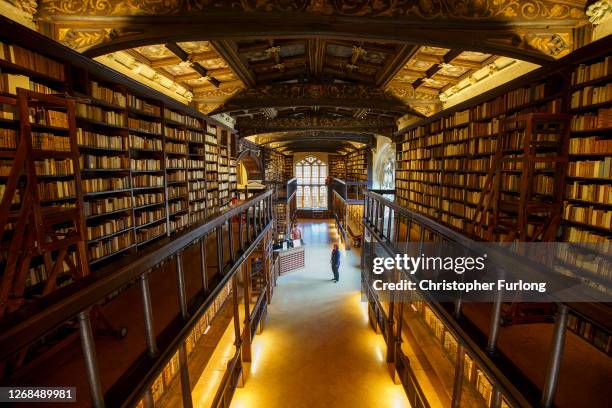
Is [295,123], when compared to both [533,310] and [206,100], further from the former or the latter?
[533,310]

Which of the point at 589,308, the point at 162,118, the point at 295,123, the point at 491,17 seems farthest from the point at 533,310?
the point at 295,123

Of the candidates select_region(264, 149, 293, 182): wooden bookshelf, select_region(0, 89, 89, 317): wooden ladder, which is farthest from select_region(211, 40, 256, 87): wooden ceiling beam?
select_region(264, 149, 293, 182): wooden bookshelf

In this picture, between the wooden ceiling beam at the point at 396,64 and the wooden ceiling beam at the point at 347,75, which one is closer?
the wooden ceiling beam at the point at 396,64


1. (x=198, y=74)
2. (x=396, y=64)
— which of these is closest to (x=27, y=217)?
(x=198, y=74)

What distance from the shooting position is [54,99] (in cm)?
180

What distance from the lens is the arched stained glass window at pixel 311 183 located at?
69.4 ft

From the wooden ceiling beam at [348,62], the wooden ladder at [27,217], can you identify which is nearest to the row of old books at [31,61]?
the wooden ladder at [27,217]

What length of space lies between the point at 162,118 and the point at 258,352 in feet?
14.4

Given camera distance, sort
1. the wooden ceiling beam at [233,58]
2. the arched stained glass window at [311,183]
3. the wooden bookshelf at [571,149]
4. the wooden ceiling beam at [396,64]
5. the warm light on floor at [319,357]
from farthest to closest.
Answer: the arched stained glass window at [311,183] < the warm light on floor at [319,357] < the wooden ceiling beam at [396,64] < the wooden ceiling beam at [233,58] < the wooden bookshelf at [571,149]

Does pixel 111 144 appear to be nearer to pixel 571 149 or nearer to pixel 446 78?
pixel 571 149

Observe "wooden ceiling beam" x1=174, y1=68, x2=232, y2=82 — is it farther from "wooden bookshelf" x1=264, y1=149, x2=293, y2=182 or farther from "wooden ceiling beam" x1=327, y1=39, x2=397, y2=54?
"wooden bookshelf" x1=264, y1=149, x2=293, y2=182

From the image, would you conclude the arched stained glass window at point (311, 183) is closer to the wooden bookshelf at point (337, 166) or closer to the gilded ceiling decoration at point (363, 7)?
the wooden bookshelf at point (337, 166)

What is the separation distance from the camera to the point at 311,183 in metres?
21.5

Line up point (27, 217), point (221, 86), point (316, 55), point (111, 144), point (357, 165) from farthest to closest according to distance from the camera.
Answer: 1. point (357, 165)
2. point (221, 86)
3. point (316, 55)
4. point (111, 144)
5. point (27, 217)
